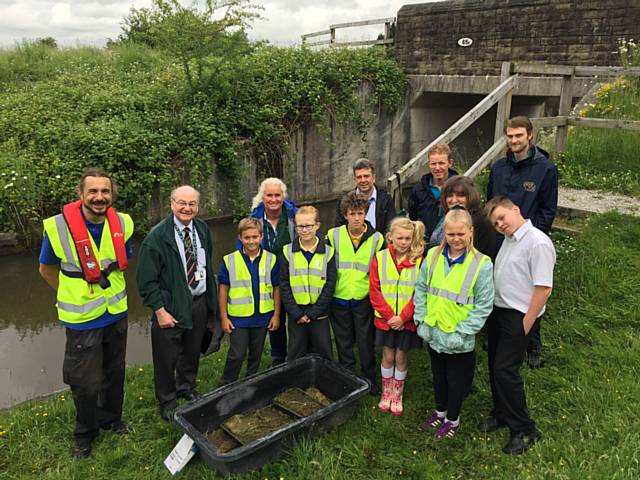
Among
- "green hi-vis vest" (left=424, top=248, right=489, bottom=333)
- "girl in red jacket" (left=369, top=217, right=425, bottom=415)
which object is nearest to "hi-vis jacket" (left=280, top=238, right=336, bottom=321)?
"girl in red jacket" (left=369, top=217, right=425, bottom=415)

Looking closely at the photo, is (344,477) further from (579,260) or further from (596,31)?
(596,31)

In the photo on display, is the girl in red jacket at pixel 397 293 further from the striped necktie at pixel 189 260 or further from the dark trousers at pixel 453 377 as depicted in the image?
the striped necktie at pixel 189 260

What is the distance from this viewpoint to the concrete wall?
34.0 feet

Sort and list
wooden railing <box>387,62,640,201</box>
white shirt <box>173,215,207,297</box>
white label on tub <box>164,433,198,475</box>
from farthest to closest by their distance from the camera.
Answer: wooden railing <box>387,62,640,201</box> → white shirt <box>173,215,207,297</box> → white label on tub <box>164,433,198,475</box>

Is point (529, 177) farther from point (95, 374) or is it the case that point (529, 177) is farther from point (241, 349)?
point (95, 374)

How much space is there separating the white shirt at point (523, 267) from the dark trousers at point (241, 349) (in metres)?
1.96

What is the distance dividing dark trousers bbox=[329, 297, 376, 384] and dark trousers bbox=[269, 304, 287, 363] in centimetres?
58

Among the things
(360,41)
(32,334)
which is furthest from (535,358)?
(360,41)

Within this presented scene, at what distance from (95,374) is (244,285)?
124 cm

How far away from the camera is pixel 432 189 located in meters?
4.31

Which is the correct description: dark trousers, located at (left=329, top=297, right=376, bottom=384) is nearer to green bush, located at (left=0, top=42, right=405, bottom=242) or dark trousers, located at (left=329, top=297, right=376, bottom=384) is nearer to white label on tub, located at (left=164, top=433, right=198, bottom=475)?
white label on tub, located at (left=164, top=433, right=198, bottom=475)

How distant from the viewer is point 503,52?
12.1 m

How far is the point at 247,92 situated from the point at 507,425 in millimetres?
9440

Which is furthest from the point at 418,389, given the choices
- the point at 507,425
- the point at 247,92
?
the point at 247,92
